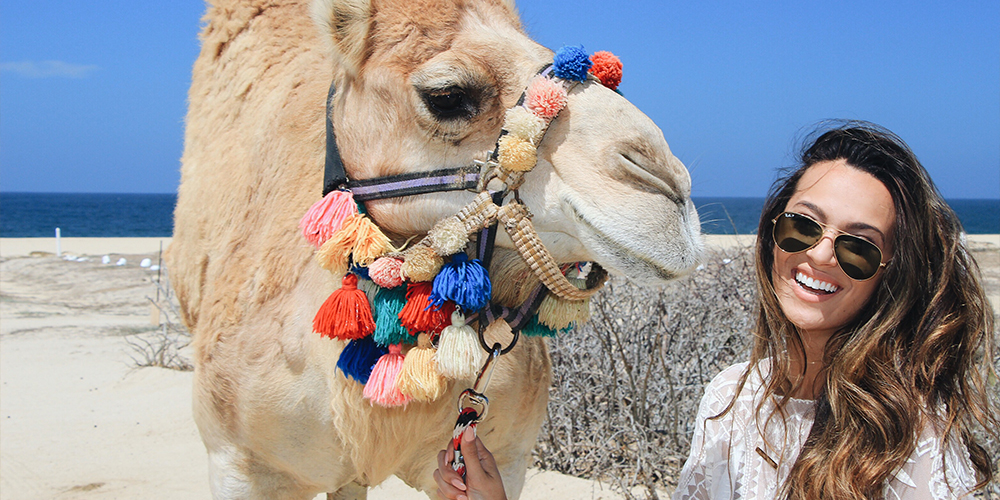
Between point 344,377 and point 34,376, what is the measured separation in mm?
5556

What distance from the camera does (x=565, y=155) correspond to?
172cm

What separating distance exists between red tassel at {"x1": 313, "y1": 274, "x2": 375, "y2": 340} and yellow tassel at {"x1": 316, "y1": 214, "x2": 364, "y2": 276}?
69mm

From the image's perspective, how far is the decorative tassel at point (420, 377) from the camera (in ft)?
5.99

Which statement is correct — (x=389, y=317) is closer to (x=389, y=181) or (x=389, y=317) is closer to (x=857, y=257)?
(x=389, y=181)

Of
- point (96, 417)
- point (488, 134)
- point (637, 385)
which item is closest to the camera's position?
point (488, 134)

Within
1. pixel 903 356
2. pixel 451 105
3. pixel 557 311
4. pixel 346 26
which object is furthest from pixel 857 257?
pixel 346 26

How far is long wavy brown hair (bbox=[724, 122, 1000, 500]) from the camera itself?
146cm

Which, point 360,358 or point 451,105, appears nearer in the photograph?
point 451,105

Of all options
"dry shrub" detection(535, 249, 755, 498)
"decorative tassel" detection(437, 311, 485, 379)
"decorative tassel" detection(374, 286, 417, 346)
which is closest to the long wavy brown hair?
"decorative tassel" detection(437, 311, 485, 379)

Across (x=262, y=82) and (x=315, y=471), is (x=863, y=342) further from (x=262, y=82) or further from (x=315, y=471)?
(x=262, y=82)

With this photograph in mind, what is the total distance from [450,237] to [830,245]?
843 mm

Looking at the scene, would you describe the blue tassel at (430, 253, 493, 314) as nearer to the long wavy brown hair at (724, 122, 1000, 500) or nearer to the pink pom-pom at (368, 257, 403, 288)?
the pink pom-pom at (368, 257, 403, 288)

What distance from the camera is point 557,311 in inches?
74.5

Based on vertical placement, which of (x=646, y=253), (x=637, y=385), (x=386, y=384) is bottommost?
(x=637, y=385)
